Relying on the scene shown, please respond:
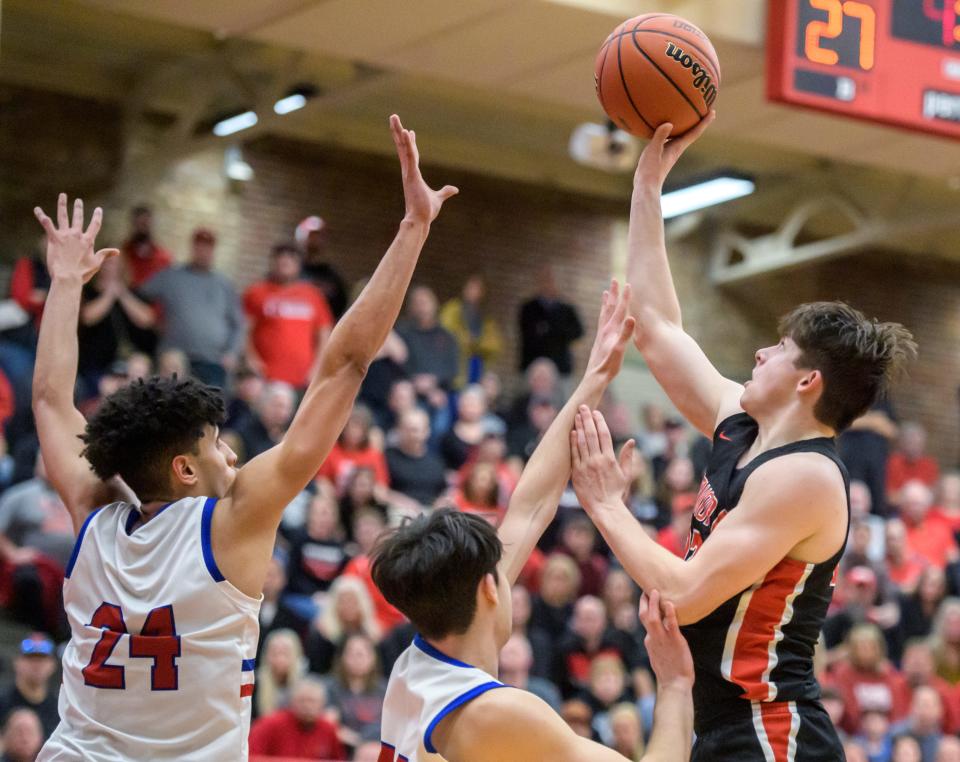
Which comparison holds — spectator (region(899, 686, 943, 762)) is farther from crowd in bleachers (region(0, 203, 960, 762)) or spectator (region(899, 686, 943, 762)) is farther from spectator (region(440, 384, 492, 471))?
spectator (region(440, 384, 492, 471))

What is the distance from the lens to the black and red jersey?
3.65 meters

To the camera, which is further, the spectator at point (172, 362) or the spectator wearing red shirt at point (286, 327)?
the spectator wearing red shirt at point (286, 327)

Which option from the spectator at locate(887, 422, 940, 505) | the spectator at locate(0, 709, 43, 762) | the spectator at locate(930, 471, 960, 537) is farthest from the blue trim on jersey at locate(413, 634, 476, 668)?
the spectator at locate(887, 422, 940, 505)

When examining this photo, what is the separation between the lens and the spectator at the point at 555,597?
30.7ft

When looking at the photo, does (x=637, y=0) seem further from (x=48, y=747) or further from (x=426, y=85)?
(x=48, y=747)

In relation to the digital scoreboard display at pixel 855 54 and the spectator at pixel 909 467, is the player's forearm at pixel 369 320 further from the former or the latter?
the spectator at pixel 909 467

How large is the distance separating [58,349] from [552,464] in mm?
1341

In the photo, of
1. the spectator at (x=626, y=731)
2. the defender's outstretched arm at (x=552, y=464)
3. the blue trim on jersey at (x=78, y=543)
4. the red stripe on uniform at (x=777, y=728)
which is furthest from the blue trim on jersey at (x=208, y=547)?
the spectator at (x=626, y=731)

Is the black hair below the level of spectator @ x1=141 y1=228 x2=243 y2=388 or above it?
below

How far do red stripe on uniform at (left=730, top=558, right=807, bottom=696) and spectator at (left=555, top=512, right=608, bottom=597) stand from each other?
625 cm

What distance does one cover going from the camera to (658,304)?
4.34 meters

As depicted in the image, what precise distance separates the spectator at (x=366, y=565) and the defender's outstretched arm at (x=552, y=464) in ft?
15.6

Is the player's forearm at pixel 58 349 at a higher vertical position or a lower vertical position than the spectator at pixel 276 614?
higher

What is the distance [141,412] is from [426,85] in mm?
10273
